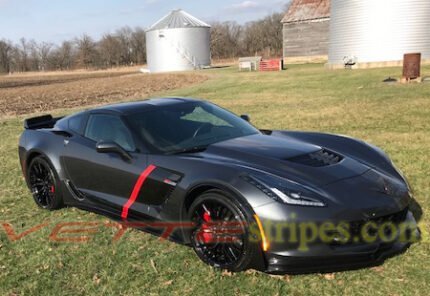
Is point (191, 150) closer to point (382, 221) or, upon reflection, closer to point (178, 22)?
point (382, 221)

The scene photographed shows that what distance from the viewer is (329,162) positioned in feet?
12.7

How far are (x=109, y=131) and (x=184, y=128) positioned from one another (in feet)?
2.78

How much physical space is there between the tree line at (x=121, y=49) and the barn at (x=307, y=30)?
3550 centimetres

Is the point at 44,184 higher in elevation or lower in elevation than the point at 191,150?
lower

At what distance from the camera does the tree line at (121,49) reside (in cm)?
9475

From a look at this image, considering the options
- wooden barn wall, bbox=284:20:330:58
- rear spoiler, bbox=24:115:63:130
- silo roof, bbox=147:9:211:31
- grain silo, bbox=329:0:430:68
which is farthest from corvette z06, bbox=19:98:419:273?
silo roof, bbox=147:9:211:31

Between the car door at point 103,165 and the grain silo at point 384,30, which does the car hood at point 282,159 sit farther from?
the grain silo at point 384,30

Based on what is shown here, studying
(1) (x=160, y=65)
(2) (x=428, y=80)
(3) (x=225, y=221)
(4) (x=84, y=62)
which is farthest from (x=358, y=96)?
(4) (x=84, y=62)

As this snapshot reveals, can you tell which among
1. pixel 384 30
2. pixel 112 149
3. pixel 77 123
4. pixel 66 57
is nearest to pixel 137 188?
Result: pixel 112 149

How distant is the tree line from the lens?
94750 millimetres

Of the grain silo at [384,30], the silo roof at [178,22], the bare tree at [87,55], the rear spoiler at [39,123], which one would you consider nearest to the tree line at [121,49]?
A: the bare tree at [87,55]

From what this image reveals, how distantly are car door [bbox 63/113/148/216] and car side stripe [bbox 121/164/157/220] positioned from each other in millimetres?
34

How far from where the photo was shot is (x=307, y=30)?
4962cm

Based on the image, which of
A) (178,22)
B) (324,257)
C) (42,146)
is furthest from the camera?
(178,22)
